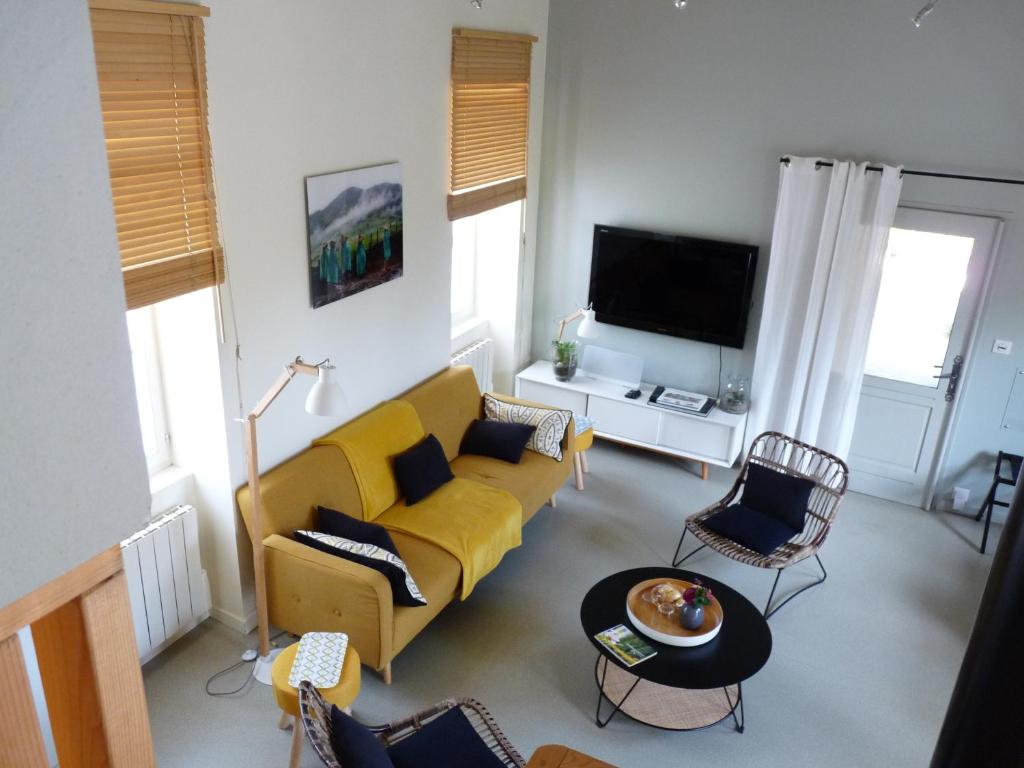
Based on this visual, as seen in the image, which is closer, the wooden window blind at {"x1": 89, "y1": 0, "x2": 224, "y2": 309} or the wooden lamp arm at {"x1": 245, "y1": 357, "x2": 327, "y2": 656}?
the wooden window blind at {"x1": 89, "y1": 0, "x2": 224, "y2": 309}

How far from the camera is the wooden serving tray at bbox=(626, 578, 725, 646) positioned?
3902 millimetres

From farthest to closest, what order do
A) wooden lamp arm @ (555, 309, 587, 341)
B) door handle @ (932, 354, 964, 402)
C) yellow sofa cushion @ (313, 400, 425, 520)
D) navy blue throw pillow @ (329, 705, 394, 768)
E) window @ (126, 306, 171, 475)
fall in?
1. wooden lamp arm @ (555, 309, 587, 341)
2. door handle @ (932, 354, 964, 402)
3. yellow sofa cushion @ (313, 400, 425, 520)
4. window @ (126, 306, 171, 475)
5. navy blue throw pillow @ (329, 705, 394, 768)

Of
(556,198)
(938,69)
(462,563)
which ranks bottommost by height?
(462,563)

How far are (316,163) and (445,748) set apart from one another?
2.73 meters

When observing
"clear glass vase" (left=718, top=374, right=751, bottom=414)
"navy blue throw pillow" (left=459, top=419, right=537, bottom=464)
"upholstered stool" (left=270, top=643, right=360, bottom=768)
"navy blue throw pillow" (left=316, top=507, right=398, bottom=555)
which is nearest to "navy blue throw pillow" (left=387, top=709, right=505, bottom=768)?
"upholstered stool" (left=270, top=643, right=360, bottom=768)

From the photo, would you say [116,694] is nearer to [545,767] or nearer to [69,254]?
[69,254]

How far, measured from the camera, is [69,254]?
0.82 m

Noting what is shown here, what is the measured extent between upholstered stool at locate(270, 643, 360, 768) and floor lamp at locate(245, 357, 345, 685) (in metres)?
0.51

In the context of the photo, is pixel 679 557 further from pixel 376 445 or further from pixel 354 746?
pixel 354 746

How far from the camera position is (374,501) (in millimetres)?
4656

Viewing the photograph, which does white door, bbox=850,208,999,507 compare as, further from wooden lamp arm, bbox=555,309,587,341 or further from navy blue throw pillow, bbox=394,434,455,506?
navy blue throw pillow, bbox=394,434,455,506

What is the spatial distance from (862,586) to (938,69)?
3.08m

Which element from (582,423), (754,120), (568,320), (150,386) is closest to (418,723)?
(150,386)

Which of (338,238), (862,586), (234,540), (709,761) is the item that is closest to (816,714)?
(709,761)
